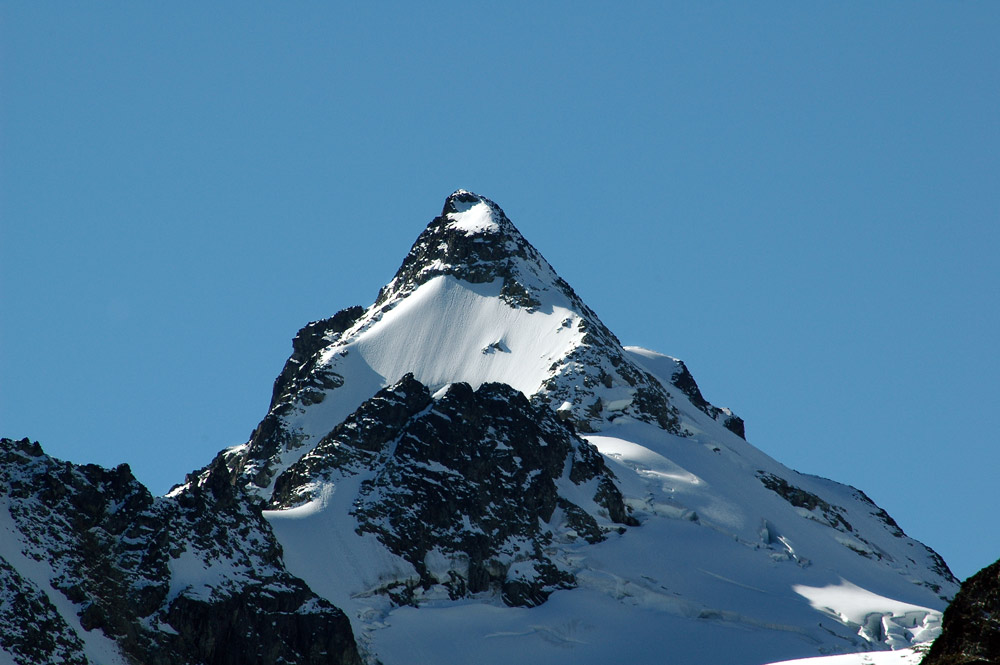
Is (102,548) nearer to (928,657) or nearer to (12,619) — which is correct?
(12,619)

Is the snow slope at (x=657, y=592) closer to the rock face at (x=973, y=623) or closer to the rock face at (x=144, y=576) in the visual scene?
the rock face at (x=144, y=576)

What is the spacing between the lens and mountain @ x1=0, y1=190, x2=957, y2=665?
136 m

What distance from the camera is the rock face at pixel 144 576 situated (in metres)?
127

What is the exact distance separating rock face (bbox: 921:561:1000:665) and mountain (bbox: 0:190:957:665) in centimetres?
8503

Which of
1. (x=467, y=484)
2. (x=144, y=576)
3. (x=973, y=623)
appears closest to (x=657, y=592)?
(x=467, y=484)

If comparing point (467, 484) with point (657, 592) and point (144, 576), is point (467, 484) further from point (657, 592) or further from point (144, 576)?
point (144, 576)

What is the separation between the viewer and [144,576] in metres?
135

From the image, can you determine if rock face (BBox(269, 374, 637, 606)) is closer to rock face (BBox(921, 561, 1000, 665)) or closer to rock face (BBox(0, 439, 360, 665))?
rock face (BBox(0, 439, 360, 665))

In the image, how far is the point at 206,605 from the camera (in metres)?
135

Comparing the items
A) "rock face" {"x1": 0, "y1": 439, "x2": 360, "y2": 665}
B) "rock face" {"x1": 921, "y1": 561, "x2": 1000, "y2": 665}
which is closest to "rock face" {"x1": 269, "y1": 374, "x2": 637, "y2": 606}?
"rock face" {"x1": 0, "y1": 439, "x2": 360, "y2": 665}

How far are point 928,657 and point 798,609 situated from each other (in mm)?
116668

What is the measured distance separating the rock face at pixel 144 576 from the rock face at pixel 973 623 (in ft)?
286

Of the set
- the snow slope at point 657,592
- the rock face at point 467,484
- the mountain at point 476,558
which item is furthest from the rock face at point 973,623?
the rock face at point 467,484

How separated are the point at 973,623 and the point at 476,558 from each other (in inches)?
4627
